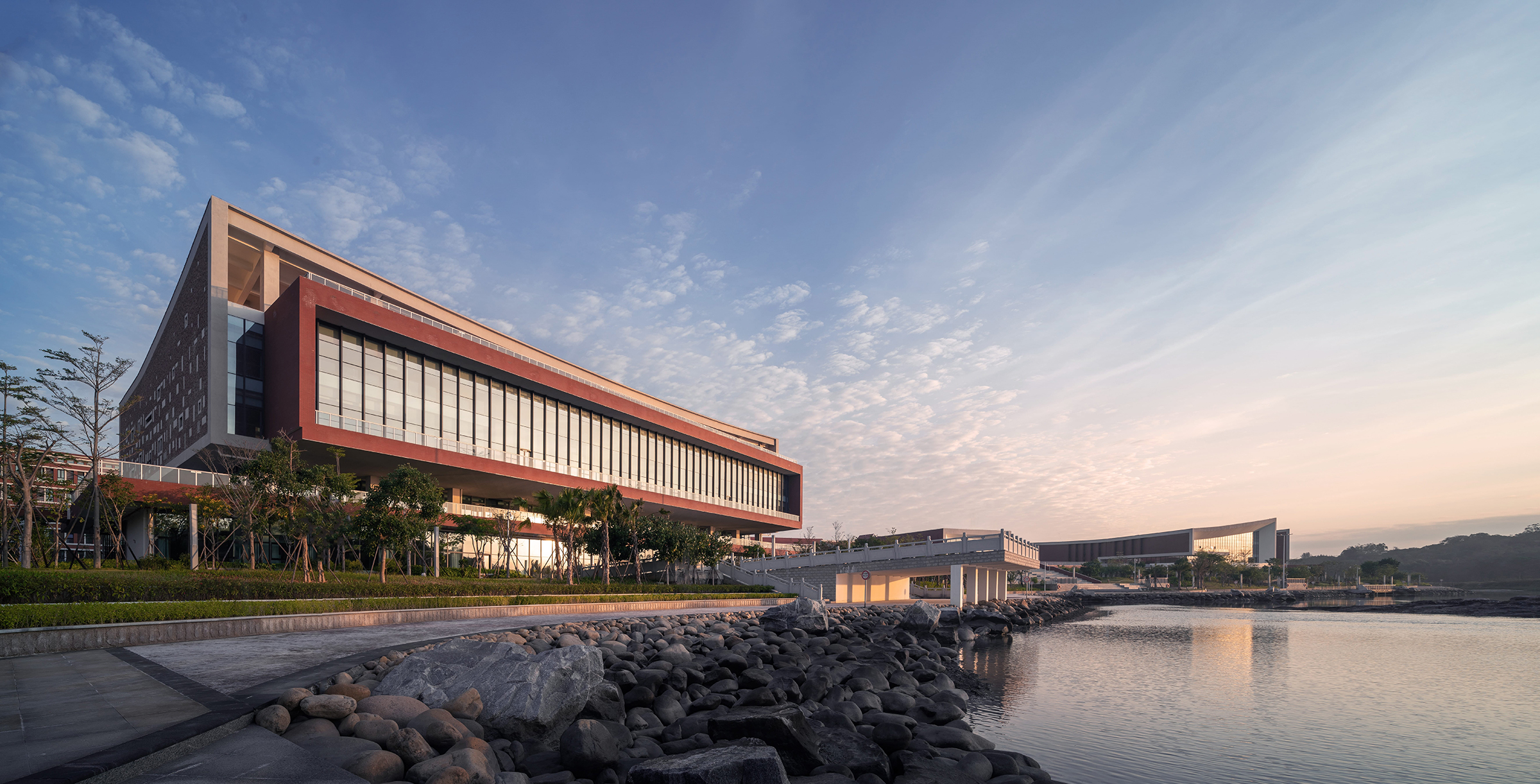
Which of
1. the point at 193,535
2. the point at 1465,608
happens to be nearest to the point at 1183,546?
the point at 1465,608

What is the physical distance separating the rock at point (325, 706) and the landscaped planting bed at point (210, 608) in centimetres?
1094

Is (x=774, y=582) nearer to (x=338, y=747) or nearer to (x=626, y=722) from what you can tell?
(x=626, y=722)

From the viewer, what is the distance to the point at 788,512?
105500 millimetres

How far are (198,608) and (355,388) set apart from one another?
3211cm

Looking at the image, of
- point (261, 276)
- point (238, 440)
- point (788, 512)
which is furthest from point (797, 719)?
point (788, 512)

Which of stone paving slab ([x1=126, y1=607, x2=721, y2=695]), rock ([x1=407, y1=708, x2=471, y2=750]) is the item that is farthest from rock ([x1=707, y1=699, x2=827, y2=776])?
stone paving slab ([x1=126, y1=607, x2=721, y2=695])

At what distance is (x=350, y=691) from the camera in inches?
393

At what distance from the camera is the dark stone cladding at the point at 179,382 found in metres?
47.9

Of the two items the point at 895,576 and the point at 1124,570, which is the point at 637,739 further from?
the point at 1124,570

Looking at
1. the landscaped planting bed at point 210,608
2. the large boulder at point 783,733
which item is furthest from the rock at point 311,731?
the landscaped planting bed at point 210,608

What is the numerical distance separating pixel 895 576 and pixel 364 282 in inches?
1837

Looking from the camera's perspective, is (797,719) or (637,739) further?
(637,739)

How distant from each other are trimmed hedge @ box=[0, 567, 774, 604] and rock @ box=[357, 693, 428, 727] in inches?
540

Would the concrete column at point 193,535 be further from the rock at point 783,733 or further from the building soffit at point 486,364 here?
the rock at point 783,733
